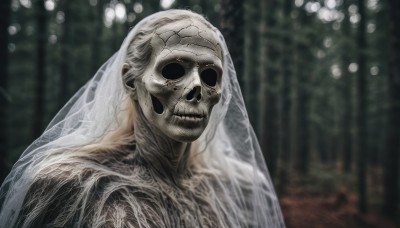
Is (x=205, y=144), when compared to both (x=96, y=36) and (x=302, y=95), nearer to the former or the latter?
(x=302, y=95)

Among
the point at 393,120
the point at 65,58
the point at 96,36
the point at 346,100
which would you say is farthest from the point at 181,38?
the point at 346,100

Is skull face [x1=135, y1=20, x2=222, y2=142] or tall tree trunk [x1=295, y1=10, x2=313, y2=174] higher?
skull face [x1=135, y1=20, x2=222, y2=142]

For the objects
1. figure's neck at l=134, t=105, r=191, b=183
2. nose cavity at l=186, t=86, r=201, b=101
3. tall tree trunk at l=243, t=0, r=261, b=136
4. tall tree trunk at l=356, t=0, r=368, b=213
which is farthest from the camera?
tall tree trunk at l=243, t=0, r=261, b=136

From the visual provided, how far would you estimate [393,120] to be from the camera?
416 inches

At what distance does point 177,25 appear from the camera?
7.24 ft

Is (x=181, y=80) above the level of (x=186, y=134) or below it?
above

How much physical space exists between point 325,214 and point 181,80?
11.5 meters

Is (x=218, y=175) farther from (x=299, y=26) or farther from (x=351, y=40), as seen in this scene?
(x=299, y=26)

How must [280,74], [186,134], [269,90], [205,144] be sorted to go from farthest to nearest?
[280,74] → [269,90] → [205,144] → [186,134]

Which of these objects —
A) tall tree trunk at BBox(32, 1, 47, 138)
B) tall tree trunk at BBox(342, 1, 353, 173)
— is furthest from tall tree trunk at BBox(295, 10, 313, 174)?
tall tree trunk at BBox(32, 1, 47, 138)

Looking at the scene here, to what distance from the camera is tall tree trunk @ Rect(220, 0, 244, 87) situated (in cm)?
342

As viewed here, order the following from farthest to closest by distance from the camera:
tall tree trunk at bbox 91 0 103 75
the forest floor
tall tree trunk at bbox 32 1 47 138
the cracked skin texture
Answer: tall tree trunk at bbox 91 0 103 75 < the forest floor < tall tree trunk at bbox 32 1 47 138 < the cracked skin texture

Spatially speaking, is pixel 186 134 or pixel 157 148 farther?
pixel 157 148

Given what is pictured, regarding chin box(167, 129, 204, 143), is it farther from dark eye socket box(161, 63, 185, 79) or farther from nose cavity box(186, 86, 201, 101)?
dark eye socket box(161, 63, 185, 79)
